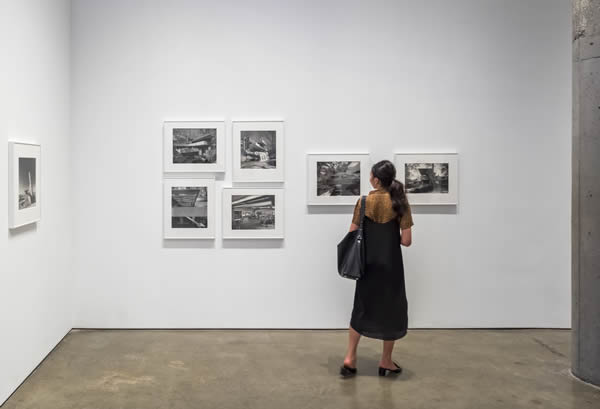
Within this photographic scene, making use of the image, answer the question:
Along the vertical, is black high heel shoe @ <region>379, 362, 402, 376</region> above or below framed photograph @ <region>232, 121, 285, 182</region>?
below

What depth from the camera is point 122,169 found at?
7641 millimetres

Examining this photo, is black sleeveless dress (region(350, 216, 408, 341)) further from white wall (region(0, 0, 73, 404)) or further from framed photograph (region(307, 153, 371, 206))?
white wall (region(0, 0, 73, 404))

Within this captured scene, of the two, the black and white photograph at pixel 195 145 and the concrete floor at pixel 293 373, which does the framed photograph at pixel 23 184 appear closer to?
the concrete floor at pixel 293 373

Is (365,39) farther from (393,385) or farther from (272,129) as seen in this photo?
(393,385)

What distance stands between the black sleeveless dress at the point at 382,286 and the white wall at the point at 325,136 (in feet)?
5.86

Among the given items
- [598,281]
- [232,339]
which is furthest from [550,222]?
[232,339]

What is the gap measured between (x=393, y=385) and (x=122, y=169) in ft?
14.2

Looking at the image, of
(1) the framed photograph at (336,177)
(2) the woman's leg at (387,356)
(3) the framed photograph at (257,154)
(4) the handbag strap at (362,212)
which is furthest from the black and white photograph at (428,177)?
(2) the woman's leg at (387,356)

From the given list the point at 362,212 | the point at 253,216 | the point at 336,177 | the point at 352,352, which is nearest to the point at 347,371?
the point at 352,352

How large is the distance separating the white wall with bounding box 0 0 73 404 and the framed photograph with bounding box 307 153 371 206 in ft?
10.2

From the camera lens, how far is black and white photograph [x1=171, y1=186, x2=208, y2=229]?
7.65 metres

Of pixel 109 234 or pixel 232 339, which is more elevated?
pixel 109 234

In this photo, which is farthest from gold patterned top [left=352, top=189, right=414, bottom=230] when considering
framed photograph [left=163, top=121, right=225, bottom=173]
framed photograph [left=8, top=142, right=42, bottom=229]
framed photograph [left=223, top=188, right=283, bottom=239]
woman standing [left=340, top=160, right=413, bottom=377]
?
framed photograph [left=8, top=142, right=42, bottom=229]

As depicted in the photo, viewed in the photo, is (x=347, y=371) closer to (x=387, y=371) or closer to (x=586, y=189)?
(x=387, y=371)
